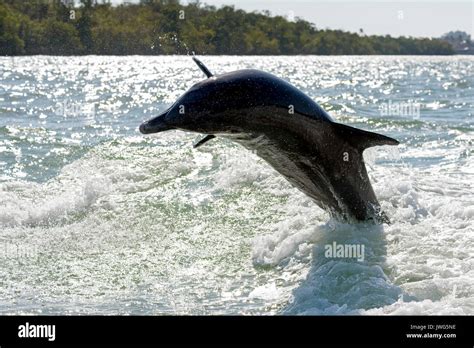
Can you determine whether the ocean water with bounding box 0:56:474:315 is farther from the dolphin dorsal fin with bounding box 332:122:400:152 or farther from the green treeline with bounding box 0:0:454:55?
the green treeline with bounding box 0:0:454:55

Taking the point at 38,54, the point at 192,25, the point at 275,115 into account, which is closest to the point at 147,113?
the point at 192,25

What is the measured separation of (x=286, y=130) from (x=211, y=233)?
3.28 metres

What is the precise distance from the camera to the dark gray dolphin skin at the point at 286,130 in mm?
6758

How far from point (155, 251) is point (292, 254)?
5.53 ft

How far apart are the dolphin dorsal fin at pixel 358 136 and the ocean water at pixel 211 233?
4.13ft

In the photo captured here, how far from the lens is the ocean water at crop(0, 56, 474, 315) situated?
7.52 metres

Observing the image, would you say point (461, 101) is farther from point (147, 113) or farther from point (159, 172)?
point (159, 172)

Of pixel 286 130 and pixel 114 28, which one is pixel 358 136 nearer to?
pixel 286 130

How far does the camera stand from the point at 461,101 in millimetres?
31328

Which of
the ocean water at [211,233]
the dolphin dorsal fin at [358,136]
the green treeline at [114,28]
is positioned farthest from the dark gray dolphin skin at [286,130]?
the green treeline at [114,28]

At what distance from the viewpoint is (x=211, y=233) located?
34.4 ft

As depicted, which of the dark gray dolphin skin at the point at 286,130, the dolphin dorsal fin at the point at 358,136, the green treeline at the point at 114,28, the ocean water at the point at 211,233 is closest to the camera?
the dark gray dolphin skin at the point at 286,130

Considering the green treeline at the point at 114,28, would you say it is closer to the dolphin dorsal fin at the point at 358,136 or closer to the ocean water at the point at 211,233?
the ocean water at the point at 211,233

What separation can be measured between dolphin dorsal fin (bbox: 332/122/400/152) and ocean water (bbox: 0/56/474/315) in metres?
1.26
